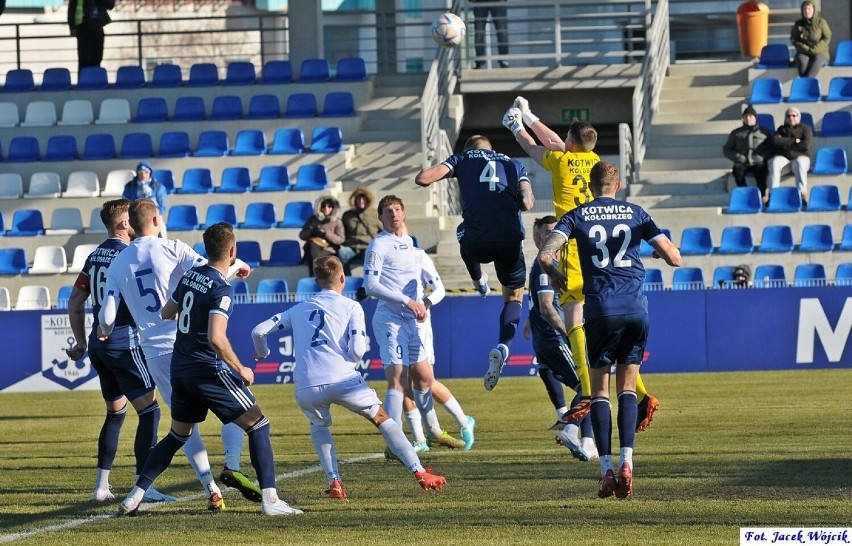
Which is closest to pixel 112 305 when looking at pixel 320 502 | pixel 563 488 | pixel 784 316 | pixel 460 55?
pixel 320 502

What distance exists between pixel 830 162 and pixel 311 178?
9449 millimetres

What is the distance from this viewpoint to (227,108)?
29703mm

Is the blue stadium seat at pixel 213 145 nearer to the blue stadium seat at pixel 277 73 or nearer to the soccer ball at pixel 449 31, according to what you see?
the blue stadium seat at pixel 277 73

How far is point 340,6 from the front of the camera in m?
42.0

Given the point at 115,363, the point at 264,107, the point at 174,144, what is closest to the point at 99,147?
the point at 174,144

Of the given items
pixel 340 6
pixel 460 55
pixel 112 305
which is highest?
pixel 340 6

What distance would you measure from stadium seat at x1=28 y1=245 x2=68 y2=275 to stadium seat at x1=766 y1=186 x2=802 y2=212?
1247 cm

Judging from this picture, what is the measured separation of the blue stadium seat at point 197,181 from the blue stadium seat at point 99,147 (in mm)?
2136

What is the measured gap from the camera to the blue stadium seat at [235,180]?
90.1 ft

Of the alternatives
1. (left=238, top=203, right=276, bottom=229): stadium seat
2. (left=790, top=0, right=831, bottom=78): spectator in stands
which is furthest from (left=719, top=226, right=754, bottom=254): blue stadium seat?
(left=238, top=203, right=276, bottom=229): stadium seat

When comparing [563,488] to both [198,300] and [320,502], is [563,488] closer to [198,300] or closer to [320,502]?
[320,502]

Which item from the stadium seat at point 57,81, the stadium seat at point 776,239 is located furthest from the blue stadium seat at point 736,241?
the stadium seat at point 57,81

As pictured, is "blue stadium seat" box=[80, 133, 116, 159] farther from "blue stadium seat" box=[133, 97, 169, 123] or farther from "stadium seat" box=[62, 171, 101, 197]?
"blue stadium seat" box=[133, 97, 169, 123]

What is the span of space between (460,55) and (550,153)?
18825mm
